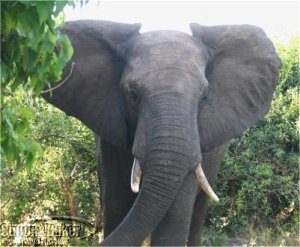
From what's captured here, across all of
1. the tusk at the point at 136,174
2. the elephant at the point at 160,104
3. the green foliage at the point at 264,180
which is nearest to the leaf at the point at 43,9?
the elephant at the point at 160,104

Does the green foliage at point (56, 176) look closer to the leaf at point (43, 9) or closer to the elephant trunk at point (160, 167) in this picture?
the elephant trunk at point (160, 167)

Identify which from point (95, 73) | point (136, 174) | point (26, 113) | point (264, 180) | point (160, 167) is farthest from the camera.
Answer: point (264, 180)

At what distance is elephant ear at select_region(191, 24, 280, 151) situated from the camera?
5.14 m

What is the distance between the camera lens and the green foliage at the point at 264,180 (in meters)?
7.69

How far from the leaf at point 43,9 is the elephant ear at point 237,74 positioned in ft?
8.04

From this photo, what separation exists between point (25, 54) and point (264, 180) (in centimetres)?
499

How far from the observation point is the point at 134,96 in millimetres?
4715

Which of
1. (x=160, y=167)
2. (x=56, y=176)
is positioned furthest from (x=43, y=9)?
(x=56, y=176)

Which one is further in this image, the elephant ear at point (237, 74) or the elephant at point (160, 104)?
the elephant ear at point (237, 74)

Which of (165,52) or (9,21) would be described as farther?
(165,52)

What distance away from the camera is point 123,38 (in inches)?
202

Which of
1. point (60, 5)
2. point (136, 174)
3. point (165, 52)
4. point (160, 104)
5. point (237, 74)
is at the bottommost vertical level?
point (136, 174)

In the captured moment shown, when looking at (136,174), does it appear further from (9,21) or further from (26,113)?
(9,21)

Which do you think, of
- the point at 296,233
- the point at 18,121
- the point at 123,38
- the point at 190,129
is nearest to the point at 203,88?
the point at 190,129
